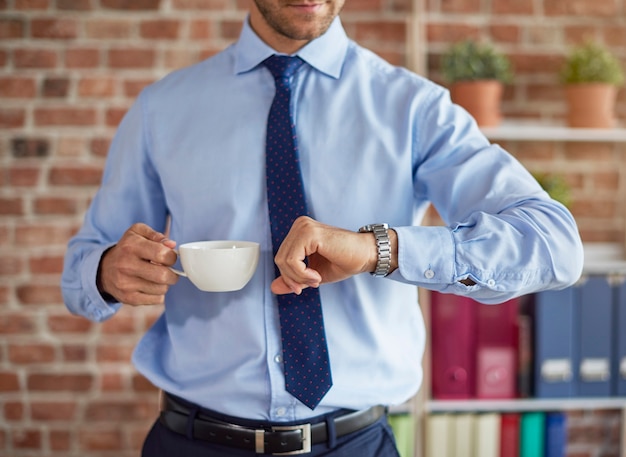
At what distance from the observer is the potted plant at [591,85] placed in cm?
213

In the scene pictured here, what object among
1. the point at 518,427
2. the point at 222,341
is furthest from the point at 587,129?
the point at 222,341

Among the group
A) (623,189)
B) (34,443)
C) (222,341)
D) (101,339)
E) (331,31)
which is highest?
(331,31)

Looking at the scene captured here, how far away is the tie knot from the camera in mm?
1217

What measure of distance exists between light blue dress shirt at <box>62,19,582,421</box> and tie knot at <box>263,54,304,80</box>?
0.02 meters

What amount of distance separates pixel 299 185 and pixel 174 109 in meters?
0.31

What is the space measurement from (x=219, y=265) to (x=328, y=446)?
15.2 inches

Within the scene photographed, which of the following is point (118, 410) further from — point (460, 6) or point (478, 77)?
point (460, 6)

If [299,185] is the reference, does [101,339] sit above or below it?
below

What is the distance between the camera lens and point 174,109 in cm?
127

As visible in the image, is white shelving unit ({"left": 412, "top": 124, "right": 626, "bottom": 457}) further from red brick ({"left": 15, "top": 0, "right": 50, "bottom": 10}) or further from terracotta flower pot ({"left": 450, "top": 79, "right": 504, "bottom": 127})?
red brick ({"left": 15, "top": 0, "right": 50, "bottom": 10})

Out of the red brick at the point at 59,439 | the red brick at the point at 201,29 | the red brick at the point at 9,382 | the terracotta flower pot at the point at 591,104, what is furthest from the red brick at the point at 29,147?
the terracotta flower pot at the point at 591,104

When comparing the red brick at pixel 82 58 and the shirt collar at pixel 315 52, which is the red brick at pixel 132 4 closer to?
the red brick at pixel 82 58

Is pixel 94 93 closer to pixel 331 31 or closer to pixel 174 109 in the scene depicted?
pixel 174 109

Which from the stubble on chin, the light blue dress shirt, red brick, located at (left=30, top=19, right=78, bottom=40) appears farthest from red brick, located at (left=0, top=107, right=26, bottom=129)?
the stubble on chin
